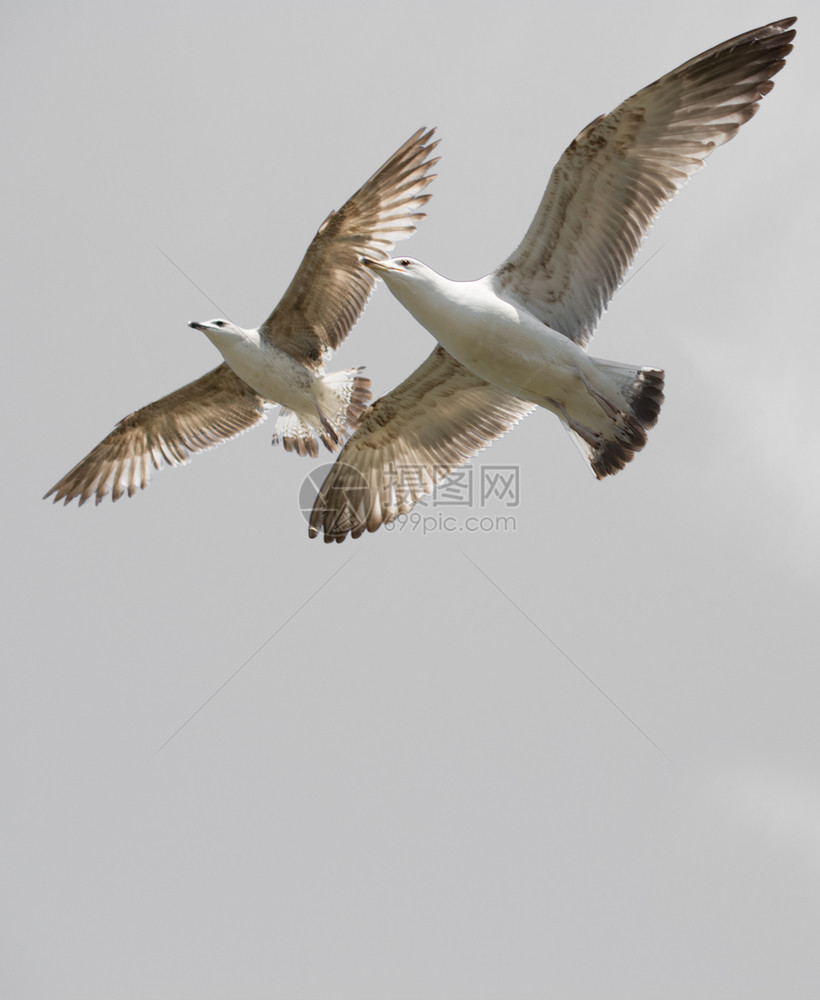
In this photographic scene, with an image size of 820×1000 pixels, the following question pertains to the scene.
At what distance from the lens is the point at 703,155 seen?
9727 millimetres

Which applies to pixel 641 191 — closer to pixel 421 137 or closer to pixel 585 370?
pixel 585 370

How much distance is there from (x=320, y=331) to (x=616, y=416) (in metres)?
4.45

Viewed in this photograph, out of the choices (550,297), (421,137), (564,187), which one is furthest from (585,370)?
(421,137)

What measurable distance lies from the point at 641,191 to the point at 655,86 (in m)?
0.75

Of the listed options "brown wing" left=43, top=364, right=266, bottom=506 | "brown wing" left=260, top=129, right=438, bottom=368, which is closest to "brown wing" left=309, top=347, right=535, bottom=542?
"brown wing" left=260, top=129, right=438, bottom=368

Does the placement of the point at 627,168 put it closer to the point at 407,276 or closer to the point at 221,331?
the point at 407,276

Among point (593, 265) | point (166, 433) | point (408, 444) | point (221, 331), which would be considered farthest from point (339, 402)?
point (593, 265)

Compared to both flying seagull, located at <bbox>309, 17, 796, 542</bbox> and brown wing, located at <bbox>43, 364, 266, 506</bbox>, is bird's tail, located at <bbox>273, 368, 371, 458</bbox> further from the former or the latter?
flying seagull, located at <bbox>309, 17, 796, 542</bbox>

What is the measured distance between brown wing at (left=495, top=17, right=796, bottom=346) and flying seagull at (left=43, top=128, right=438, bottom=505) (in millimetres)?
2879

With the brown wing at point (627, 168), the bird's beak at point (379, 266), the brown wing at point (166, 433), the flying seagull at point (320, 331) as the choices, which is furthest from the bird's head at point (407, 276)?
the brown wing at point (166, 433)

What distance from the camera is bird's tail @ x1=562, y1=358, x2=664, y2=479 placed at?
32.9 feet

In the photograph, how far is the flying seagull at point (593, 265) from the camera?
9586 millimetres

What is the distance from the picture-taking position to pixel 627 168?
A: 977 centimetres

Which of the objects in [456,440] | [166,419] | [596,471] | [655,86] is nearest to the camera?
[655,86]
